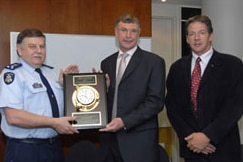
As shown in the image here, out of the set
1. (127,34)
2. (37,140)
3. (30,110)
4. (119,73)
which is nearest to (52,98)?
(30,110)

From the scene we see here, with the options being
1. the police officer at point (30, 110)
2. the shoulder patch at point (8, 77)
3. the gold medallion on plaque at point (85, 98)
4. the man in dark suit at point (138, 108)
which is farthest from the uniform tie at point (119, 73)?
the shoulder patch at point (8, 77)

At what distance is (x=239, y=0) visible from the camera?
4.55 meters

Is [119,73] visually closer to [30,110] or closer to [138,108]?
[138,108]

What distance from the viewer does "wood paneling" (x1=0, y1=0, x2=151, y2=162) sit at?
3.65 meters

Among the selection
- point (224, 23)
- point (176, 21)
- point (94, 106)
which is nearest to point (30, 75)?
point (94, 106)

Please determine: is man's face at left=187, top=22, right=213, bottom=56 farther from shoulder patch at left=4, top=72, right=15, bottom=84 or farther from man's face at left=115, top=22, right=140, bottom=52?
shoulder patch at left=4, top=72, right=15, bottom=84

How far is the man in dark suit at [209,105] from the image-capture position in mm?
2363

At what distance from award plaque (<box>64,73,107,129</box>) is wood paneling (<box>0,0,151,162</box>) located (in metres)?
1.31

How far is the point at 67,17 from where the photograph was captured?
3.82 metres

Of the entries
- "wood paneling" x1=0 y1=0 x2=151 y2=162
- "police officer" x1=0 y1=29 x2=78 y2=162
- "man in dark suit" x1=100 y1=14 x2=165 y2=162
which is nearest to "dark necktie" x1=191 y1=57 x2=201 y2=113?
"man in dark suit" x1=100 y1=14 x2=165 y2=162

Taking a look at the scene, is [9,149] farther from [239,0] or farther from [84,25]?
[239,0]

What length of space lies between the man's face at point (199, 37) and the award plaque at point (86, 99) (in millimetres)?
694

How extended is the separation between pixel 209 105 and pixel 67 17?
205cm

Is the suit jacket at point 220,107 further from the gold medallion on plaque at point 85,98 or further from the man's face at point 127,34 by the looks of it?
the gold medallion on plaque at point 85,98
